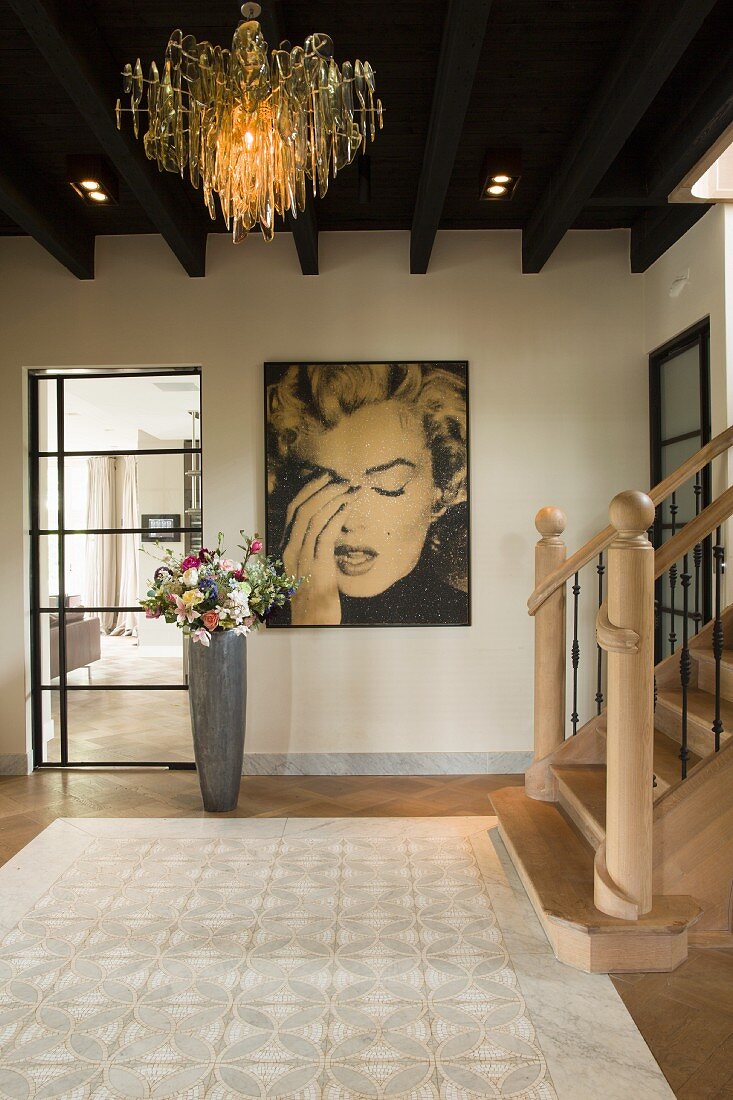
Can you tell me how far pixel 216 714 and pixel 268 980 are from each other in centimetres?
168

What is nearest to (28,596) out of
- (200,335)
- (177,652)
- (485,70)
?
(177,652)

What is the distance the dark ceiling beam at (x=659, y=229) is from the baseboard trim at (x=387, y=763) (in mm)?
3084

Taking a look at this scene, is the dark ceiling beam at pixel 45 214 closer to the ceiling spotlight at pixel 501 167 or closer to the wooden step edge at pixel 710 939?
the ceiling spotlight at pixel 501 167

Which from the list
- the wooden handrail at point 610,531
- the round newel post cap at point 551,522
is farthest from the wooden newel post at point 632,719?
the round newel post cap at point 551,522

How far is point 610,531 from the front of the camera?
336 centimetres

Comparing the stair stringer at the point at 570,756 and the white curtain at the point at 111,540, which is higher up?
the white curtain at the point at 111,540

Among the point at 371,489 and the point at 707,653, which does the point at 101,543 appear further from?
the point at 707,653

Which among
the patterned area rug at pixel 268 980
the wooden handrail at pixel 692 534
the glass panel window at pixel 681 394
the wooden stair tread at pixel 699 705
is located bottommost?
the patterned area rug at pixel 268 980

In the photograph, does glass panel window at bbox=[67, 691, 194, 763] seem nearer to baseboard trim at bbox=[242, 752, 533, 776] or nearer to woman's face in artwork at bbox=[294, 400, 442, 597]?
baseboard trim at bbox=[242, 752, 533, 776]

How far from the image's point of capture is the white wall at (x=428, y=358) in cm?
463

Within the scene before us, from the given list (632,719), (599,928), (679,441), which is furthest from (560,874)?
(679,441)

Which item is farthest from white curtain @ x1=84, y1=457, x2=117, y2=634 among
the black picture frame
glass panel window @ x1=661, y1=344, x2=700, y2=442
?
glass panel window @ x1=661, y1=344, x2=700, y2=442

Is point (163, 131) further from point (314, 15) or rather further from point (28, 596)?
point (28, 596)

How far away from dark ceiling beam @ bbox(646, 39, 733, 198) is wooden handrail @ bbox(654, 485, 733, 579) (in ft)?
5.39
